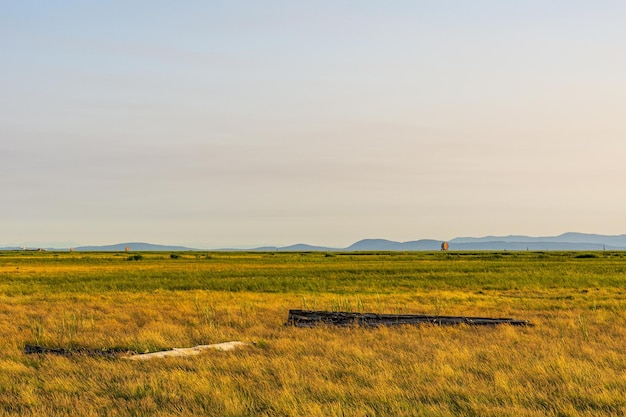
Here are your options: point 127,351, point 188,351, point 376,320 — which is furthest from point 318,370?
point 376,320

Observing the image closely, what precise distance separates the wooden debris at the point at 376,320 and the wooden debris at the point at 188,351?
4.62 m

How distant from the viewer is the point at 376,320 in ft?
68.0

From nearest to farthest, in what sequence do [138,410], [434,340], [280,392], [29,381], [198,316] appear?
1. [138,410]
2. [280,392]
3. [29,381]
4. [434,340]
5. [198,316]

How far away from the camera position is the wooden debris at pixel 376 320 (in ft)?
66.7

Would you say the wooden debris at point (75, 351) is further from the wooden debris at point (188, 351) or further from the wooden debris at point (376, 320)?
the wooden debris at point (376, 320)

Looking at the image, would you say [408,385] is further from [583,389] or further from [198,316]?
[198,316]

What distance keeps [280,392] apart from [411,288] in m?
34.8

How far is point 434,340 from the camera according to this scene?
55.4ft

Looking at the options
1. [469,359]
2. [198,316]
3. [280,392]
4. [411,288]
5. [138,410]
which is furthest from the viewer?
[411,288]

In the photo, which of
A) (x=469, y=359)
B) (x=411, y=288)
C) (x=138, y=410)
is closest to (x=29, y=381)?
(x=138, y=410)

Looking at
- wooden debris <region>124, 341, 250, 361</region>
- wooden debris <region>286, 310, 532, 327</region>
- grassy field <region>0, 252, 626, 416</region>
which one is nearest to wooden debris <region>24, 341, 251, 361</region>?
wooden debris <region>124, 341, 250, 361</region>

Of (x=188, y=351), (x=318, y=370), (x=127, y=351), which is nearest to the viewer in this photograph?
(x=318, y=370)

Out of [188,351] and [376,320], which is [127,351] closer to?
[188,351]

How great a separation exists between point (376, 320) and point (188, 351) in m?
7.55
